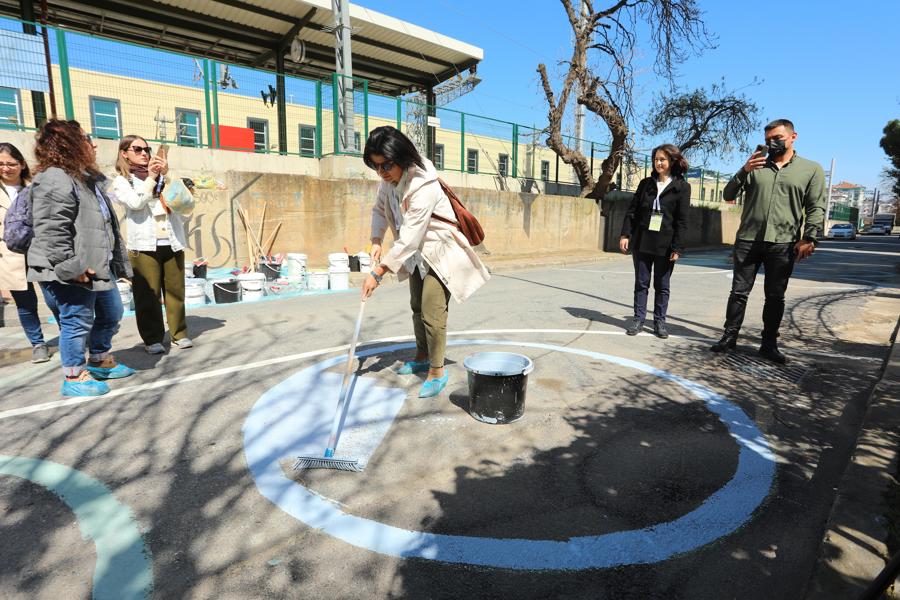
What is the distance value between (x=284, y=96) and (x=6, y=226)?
10430 millimetres

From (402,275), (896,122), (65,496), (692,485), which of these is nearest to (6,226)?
(65,496)

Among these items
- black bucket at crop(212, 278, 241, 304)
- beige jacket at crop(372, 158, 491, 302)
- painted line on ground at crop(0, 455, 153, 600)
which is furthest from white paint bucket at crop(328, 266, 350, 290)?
painted line on ground at crop(0, 455, 153, 600)

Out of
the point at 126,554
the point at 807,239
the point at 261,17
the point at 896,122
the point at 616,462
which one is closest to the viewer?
the point at 126,554

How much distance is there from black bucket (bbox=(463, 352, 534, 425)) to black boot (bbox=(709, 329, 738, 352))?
2628 mm

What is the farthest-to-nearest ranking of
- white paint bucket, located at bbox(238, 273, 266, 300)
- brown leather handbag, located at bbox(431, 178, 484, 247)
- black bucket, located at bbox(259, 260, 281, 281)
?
black bucket, located at bbox(259, 260, 281, 281)
white paint bucket, located at bbox(238, 273, 266, 300)
brown leather handbag, located at bbox(431, 178, 484, 247)

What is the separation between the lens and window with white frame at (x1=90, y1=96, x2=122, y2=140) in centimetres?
1022

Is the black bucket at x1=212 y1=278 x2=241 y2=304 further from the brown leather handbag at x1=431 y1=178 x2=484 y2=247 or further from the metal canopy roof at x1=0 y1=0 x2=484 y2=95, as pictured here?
the metal canopy roof at x1=0 y1=0 x2=484 y2=95

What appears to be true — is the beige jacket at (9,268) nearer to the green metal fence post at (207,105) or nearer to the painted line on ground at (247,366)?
the painted line on ground at (247,366)

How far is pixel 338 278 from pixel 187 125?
209 inches

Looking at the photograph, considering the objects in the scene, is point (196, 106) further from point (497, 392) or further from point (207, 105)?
point (497, 392)

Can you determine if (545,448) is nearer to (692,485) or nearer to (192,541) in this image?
(692,485)

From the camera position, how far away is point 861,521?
198 cm

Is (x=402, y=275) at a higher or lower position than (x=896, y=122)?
lower

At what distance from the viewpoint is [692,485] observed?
99.2 inches
